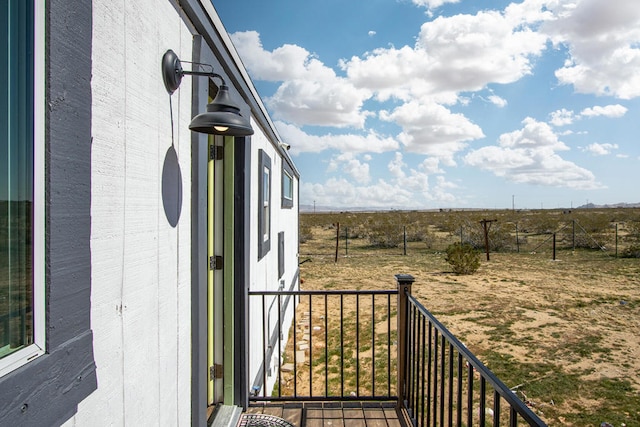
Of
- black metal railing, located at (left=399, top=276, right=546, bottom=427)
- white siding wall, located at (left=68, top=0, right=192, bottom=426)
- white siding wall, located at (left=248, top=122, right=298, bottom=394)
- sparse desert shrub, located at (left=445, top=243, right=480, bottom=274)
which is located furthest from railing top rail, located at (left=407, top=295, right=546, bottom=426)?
sparse desert shrub, located at (left=445, top=243, right=480, bottom=274)

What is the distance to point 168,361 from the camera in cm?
186

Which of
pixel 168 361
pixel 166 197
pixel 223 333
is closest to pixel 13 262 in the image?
pixel 166 197

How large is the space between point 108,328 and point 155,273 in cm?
41

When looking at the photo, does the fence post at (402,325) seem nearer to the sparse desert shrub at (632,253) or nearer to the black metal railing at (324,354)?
the black metal railing at (324,354)

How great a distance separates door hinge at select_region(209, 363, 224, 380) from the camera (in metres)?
3.10

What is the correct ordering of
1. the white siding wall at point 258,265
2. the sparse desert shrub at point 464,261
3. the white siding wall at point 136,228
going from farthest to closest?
the sparse desert shrub at point 464,261 → the white siding wall at point 258,265 → the white siding wall at point 136,228

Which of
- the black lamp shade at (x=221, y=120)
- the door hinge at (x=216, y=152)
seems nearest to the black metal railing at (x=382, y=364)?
the door hinge at (x=216, y=152)

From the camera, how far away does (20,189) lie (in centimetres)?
94

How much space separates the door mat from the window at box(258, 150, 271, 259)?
1.60 meters

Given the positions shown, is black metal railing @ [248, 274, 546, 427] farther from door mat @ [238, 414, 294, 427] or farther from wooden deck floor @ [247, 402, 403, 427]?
door mat @ [238, 414, 294, 427]

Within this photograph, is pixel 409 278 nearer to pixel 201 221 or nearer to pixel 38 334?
pixel 201 221

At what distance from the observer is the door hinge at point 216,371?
310 cm

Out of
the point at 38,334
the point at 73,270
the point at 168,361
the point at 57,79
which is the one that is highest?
the point at 57,79

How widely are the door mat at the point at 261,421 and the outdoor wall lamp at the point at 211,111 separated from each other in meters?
2.28
